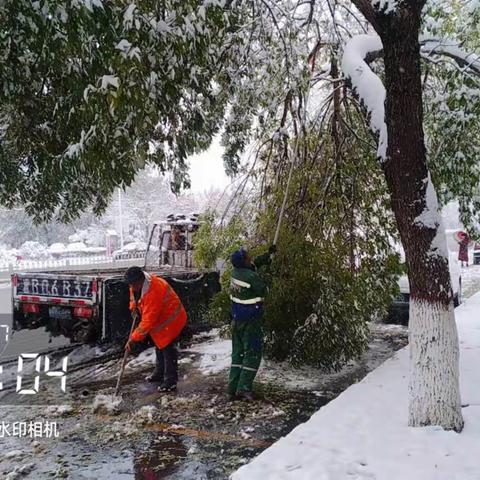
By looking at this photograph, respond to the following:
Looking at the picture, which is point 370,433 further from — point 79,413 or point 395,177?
point 79,413

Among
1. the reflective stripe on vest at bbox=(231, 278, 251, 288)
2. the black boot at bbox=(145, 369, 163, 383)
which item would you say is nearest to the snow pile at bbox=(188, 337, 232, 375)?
the black boot at bbox=(145, 369, 163, 383)

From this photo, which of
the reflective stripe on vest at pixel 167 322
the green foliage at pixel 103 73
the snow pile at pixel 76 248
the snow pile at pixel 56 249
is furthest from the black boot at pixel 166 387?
the snow pile at pixel 76 248

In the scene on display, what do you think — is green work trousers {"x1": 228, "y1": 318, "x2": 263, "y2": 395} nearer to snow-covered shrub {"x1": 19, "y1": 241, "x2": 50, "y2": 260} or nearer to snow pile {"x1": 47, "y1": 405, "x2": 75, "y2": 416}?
snow pile {"x1": 47, "y1": 405, "x2": 75, "y2": 416}

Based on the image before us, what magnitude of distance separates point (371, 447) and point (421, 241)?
1582 millimetres

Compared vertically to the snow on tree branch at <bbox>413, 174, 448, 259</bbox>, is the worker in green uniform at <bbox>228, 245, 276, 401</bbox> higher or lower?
lower

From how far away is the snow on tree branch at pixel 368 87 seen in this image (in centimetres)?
429

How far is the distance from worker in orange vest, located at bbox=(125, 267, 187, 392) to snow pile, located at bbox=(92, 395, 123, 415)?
0.55 meters

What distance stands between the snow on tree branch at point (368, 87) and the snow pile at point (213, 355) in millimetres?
3967

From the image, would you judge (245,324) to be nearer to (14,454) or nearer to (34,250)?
(14,454)

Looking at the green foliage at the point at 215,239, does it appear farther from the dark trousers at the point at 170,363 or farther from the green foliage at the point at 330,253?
the dark trousers at the point at 170,363

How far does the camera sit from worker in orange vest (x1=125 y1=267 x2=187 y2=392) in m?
5.90

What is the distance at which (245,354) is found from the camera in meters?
5.88

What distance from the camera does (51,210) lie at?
28.5 feet

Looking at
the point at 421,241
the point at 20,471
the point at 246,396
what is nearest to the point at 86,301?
the point at 246,396
